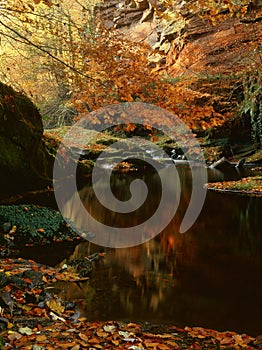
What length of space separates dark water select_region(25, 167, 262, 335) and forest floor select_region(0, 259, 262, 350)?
0.88ft

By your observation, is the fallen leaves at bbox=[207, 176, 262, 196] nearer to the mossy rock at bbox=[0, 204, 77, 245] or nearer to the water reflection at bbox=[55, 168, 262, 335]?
the water reflection at bbox=[55, 168, 262, 335]

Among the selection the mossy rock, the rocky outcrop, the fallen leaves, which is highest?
the rocky outcrop

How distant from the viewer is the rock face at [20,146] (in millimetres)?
8984

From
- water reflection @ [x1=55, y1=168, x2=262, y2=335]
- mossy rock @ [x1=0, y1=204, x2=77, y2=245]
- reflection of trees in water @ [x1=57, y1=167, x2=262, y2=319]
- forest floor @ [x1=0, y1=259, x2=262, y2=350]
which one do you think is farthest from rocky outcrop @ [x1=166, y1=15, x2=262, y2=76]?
forest floor @ [x1=0, y1=259, x2=262, y2=350]

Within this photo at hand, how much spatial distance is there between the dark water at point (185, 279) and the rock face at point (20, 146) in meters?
2.20

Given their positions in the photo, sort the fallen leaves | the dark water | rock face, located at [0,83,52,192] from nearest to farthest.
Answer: the dark water < rock face, located at [0,83,52,192] < the fallen leaves

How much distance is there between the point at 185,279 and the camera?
16.6ft

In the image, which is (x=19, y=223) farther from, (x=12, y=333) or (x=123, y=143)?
(x=123, y=143)

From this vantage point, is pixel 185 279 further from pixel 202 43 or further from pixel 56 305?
pixel 202 43

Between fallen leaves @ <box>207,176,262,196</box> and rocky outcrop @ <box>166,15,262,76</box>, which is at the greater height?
rocky outcrop @ <box>166,15,262,76</box>

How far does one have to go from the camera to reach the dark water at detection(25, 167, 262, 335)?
13.2ft

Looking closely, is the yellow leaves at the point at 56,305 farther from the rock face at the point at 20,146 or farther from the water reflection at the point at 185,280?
the rock face at the point at 20,146

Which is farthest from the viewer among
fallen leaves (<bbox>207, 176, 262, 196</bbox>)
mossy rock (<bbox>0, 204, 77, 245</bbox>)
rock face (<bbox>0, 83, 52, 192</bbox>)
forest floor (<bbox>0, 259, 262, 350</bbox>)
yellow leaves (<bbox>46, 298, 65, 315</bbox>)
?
fallen leaves (<bbox>207, 176, 262, 196</bbox>)

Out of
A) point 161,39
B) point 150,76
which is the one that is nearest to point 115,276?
point 150,76
